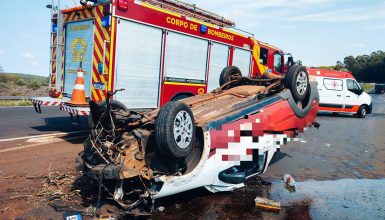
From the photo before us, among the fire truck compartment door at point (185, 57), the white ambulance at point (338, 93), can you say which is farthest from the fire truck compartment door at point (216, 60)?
the white ambulance at point (338, 93)

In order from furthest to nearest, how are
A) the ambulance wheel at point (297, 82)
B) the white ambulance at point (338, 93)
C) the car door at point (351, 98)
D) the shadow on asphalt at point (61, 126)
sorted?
the car door at point (351, 98) → the white ambulance at point (338, 93) → the shadow on asphalt at point (61, 126) → the ambulance wheel at point (297, 82)

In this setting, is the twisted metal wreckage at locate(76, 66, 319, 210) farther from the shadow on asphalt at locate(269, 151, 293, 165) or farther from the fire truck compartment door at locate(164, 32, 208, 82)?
the fire truck compartment door at locate(164, 32, 208, 82)

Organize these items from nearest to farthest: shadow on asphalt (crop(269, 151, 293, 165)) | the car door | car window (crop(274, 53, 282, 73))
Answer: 1. shadow on asphalt (crop(269, 151, 293, 165))
2. car window (crop(274, 53, 282, 73))
3. the car door

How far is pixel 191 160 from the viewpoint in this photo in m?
3.94

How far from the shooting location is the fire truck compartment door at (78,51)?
7598 millimetres

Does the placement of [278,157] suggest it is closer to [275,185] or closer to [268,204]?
[275,185]

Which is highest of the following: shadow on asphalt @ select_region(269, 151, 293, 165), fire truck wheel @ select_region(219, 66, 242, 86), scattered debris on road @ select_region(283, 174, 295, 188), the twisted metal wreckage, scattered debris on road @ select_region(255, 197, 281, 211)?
fire truck wheel @ select_region(219, 66, 242, 86)

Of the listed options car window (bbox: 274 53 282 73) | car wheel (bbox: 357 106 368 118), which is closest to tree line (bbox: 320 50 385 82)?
car wheel (bbox: 357 106 368 118)

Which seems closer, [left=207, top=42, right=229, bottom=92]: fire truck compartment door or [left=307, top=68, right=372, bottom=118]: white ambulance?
[left=207, top=42, right=229, bottom=92]: fire truck compartment door

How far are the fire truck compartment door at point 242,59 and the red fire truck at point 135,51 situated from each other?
1.80 ft

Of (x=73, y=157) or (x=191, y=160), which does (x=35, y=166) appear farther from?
(x=191, y=160)

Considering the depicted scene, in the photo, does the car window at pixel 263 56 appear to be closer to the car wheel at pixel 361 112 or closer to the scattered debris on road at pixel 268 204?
the car wheel at pixel 361 112

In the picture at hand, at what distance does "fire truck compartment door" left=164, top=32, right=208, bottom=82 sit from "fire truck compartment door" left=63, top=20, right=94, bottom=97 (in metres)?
1.78

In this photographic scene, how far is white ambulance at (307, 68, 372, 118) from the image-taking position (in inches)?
603
